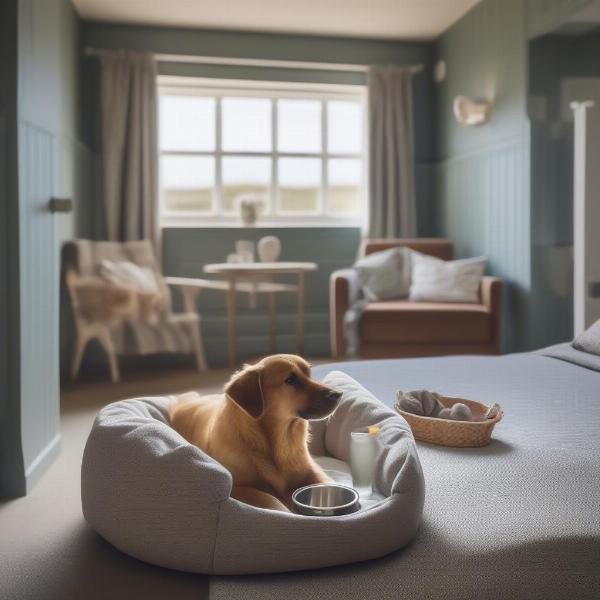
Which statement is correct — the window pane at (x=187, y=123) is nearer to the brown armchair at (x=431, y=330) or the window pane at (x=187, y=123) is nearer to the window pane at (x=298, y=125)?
the window pane at (x=298, y=125)

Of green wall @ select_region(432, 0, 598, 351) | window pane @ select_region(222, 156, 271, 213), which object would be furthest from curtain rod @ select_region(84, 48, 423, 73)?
green wall @ select_region(432, 0, 598, 351)

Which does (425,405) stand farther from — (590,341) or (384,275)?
(384,275)

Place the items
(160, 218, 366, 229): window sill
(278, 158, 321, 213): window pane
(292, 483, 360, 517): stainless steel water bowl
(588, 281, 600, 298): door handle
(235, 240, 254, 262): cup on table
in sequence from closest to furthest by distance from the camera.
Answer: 1. (292, 483, 360, 517): stainless steel water bowl
2. (588, 281, 600, 298): door handle
3. (235, 240, 254, 262): cup on table
4. (160, 218, 366, 229): window sill
5. (278, 158, 321, 213): window pane

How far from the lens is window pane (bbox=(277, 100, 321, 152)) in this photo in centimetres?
570

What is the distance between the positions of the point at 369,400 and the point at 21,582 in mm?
814

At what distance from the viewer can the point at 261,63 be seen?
544cm

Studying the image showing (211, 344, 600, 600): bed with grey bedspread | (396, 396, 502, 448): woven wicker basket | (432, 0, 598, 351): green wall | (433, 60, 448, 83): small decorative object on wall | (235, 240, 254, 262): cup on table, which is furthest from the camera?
(433, 60, 448, 83): small decorative object on wall

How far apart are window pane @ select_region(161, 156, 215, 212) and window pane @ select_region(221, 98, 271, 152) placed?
24 centimetres

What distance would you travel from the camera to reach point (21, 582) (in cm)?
136

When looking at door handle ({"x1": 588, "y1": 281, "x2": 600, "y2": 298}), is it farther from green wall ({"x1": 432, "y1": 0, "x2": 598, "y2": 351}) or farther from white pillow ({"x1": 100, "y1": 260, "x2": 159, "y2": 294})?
white pillow ({"x1": 100, "y1": 260, "x2": 159, "y2": 294})

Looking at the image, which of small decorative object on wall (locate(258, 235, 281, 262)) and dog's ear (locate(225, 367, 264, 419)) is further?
small decorative object on wall (locate(258, 235, 281, 262))

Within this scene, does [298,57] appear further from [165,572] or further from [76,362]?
[165,572]

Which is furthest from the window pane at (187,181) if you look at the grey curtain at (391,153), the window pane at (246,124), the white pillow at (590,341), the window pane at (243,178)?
the white pillow at (590,341)

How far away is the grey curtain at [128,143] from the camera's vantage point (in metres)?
5.16
